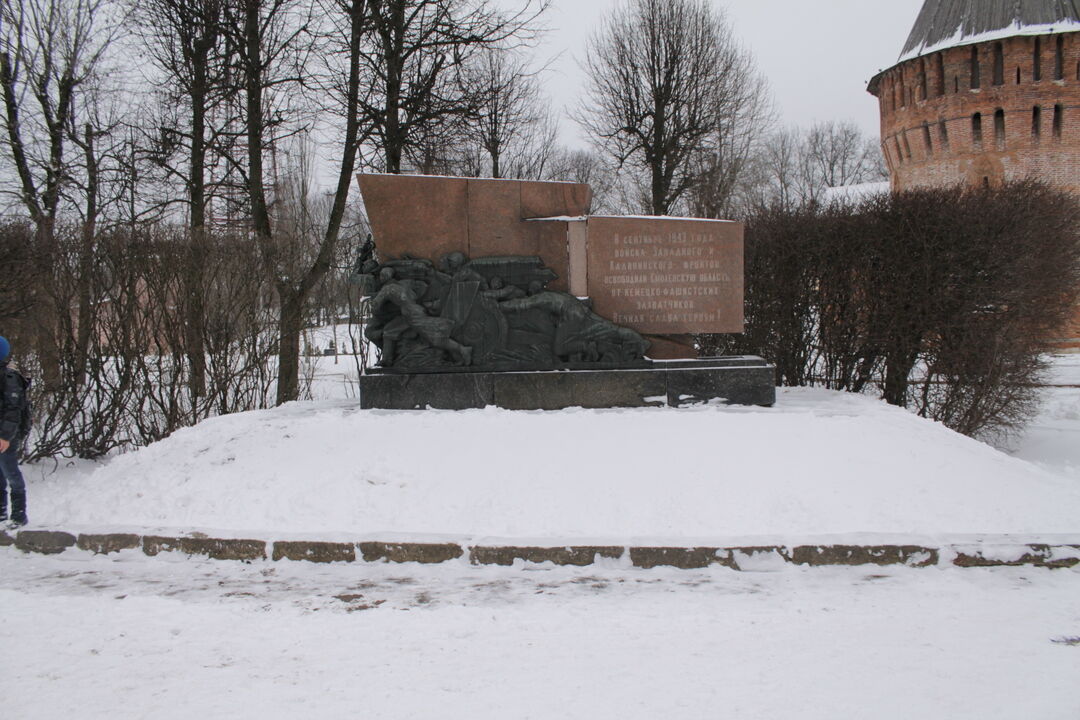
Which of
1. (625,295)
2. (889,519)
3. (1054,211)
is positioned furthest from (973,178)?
(889,519)

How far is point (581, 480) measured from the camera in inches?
223

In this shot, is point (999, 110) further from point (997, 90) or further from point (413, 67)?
point (413, 67)

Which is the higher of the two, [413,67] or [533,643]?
[413,67]

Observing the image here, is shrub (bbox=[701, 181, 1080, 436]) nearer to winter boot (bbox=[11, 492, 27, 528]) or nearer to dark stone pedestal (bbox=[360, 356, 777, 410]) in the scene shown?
dark stone pedestal (bbox=[360, 356, 777, 410])

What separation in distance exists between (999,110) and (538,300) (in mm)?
27299

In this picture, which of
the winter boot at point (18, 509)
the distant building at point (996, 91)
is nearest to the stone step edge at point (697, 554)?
the winter boot at point (18, 509)

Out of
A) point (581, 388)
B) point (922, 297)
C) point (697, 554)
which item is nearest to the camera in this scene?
point (697, 554)

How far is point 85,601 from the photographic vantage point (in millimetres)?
4387

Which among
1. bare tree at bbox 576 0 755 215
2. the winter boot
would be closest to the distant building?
bare tree at bbox 576 0 755 215

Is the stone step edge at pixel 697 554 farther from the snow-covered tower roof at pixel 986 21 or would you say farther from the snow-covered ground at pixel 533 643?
the snow-covered tower roof at pixel 986 21

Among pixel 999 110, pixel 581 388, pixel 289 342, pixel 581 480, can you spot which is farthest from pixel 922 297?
pixel 999 110

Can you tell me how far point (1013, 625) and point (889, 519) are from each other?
1304 millimetres

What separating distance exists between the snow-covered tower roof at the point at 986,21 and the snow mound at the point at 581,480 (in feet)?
87.9

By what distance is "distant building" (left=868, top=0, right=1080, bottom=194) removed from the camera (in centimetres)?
2614
